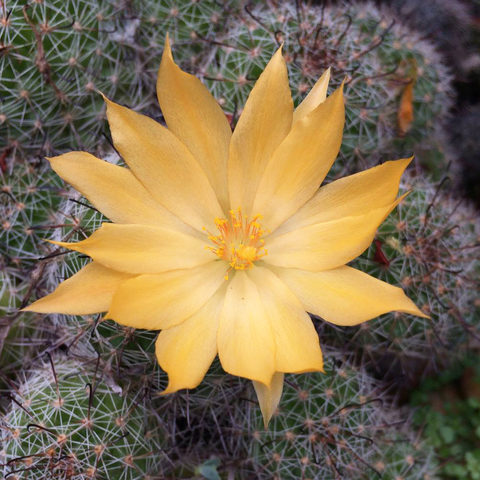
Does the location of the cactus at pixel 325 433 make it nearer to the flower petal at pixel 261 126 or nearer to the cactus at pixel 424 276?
the cactus at pixel 424 276

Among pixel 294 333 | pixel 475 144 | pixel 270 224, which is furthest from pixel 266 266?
pixel 475 144

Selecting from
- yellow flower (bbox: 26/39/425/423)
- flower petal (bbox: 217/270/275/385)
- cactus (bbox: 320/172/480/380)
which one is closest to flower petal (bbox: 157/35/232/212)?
yellow flower (bbox: 26/39/425/423)

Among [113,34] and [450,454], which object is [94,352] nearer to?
[113,34]

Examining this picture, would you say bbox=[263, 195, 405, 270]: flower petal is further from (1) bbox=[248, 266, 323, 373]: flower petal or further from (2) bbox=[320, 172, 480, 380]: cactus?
(2) bbox=[320, 172, 480, 380]: cactus

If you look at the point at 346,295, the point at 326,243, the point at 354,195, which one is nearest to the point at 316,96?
the point at 354,195

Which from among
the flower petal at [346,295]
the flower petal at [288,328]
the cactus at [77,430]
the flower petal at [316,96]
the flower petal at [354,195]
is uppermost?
the flower petal at [316,96]

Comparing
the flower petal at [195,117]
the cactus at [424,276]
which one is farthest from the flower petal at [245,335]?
the cactus at [424,276]

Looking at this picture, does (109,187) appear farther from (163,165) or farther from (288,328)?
(288,328)
